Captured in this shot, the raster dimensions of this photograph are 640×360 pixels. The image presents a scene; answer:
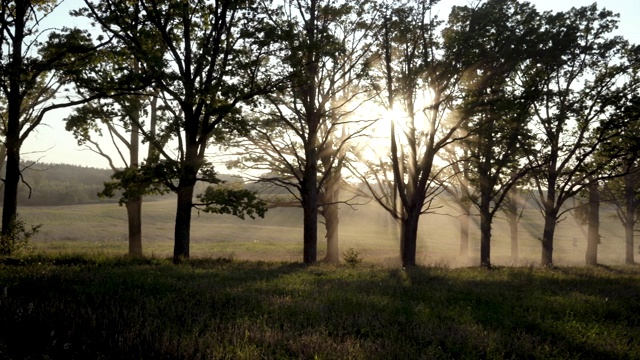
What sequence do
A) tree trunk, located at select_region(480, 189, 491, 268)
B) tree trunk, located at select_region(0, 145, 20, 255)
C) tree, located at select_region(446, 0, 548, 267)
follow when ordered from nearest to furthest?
tree trunk, located at select_region(0, 145, 20, 255), tree, located at select_region(446, 0, 548, 267), tree trunk, located at select_region(480, 189, 491, 268)

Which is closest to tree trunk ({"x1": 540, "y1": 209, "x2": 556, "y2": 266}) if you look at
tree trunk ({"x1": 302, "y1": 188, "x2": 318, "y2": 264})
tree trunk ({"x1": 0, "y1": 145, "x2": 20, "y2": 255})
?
tree trunk ({"x1": 302, "y1": 188, "x2": 318, "y2": 264})

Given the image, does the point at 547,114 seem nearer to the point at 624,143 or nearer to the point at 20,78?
the point at 624,143

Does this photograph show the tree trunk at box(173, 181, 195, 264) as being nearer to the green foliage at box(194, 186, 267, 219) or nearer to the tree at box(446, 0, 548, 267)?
the green foliage at box(194, 186, 267, 219)

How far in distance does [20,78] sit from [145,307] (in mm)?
13755

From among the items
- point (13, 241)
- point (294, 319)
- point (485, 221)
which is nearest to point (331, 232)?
point (485, 221)

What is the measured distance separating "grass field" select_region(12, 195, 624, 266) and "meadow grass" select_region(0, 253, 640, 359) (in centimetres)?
1985

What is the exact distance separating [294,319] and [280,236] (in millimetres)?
50698

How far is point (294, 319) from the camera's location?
6098mm

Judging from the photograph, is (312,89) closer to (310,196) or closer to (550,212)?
(310,196)

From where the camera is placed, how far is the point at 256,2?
1698 cm

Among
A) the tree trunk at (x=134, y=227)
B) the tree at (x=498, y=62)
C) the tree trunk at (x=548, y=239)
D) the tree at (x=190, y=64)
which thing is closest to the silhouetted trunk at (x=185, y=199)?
the tree at (x=190, y=64)

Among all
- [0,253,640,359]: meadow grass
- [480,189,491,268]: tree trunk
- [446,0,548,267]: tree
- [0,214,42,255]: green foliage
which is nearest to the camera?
[0,253,640,359]: meadow grass

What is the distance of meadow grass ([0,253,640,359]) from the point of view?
461cm

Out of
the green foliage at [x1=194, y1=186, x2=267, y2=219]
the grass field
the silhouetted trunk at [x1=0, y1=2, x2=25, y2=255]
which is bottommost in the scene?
the grass field
